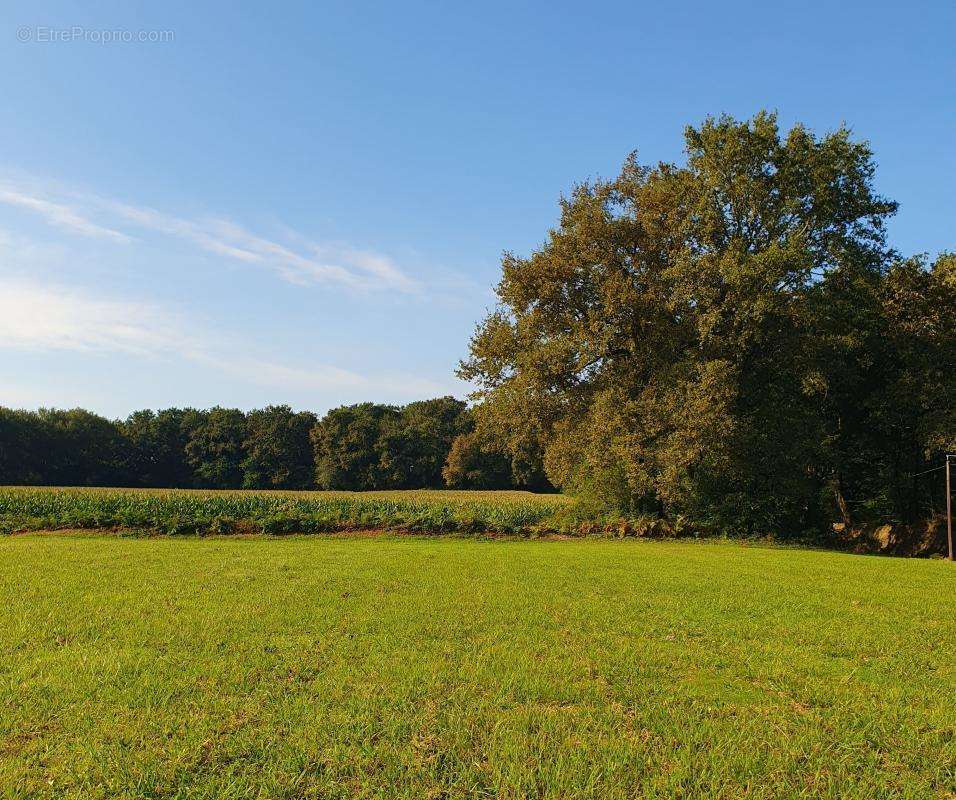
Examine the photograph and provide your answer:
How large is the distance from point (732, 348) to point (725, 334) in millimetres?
1004

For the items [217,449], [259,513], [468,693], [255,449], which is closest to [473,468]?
[255,449]

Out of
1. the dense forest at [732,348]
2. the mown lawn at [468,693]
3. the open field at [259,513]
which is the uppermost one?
the dense forest at [732,348]

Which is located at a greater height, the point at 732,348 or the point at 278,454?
the point at 732,348

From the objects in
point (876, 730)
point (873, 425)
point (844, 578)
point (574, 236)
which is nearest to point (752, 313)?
point (574, 236)

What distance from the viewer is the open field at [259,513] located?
28.0 meters

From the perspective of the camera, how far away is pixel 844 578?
13594mm

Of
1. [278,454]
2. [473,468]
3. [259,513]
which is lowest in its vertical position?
A: [259,513]

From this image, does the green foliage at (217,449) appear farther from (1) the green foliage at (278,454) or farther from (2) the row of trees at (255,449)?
(1) the green foliage at (278,454)

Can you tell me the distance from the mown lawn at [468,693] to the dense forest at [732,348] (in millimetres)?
16015

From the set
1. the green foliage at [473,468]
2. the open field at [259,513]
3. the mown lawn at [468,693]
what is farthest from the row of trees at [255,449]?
the mown lawn at [468,693]

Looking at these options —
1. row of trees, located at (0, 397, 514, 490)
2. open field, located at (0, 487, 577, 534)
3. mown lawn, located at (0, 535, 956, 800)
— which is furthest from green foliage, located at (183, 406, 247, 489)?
mown lawn, located at (0, 535, 956, 800)

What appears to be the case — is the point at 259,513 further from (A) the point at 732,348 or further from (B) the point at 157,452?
(B) the point at 157,452

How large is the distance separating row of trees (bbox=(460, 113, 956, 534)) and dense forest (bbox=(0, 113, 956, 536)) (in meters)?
0.09

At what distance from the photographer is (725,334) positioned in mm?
26359
